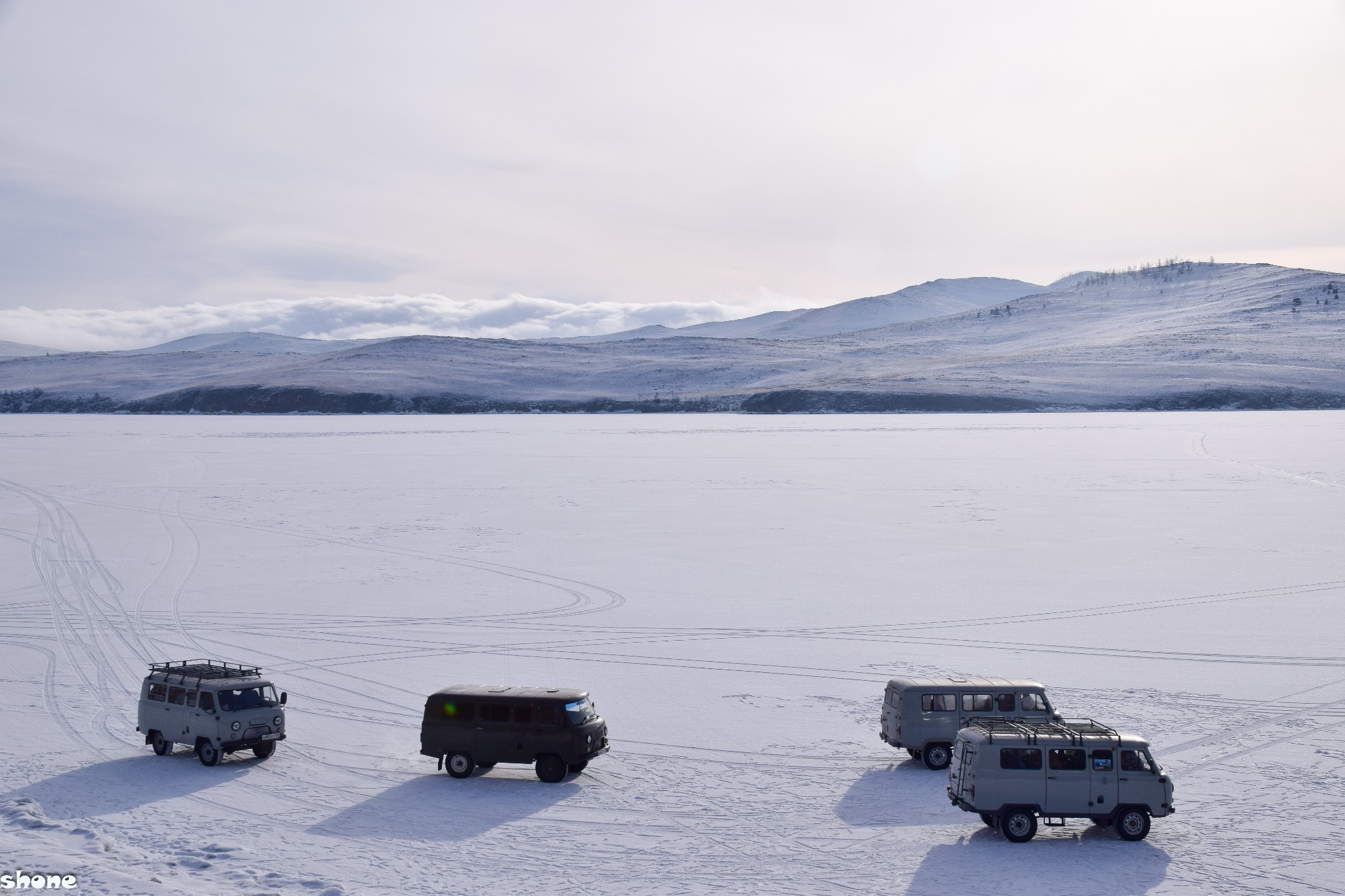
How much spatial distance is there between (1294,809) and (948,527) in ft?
69.2

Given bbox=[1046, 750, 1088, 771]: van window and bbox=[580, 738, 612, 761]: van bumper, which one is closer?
bbox=[1046, 750, 1088, 771]: van window

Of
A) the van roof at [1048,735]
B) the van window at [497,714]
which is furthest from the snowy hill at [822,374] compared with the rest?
the van window at [497,714]

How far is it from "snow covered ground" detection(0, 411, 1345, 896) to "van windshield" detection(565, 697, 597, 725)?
824mm

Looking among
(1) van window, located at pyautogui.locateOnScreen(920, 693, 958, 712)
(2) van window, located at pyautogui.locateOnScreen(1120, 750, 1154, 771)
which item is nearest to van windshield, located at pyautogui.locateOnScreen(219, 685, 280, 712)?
(1) van window, located at pyautogui.locateOnScreen(920, 693, 958, 712)

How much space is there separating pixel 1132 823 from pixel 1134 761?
0.72 meters

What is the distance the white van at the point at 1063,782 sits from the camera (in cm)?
1200

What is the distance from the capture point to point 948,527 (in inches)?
1324

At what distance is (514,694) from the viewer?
14.2 m

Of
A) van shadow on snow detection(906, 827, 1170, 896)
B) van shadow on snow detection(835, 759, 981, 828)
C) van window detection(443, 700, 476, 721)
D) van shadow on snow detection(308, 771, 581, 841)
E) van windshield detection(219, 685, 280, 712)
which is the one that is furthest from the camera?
van windshield detection(219, 685, 280, 712)

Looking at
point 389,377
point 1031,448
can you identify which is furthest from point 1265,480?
point 389,377

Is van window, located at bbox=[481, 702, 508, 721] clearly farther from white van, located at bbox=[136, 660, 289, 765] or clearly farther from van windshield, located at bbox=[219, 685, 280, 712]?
van windshield, located at bbox=[219, 685, 280, 712]

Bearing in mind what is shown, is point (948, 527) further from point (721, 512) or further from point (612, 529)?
point (612, 529)

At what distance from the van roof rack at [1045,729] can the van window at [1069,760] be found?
13 cm

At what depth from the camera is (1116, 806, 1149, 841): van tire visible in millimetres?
12117
